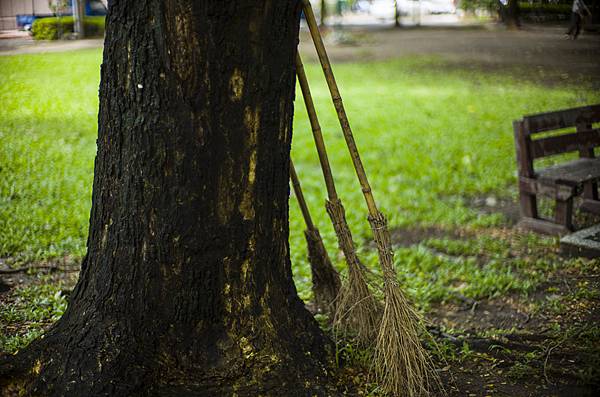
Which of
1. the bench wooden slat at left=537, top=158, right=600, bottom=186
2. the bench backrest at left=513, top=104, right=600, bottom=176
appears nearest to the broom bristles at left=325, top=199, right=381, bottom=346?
the bench wooden slat at left=537, top=158, right=600, bottom=186

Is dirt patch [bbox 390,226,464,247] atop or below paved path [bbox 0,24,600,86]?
below

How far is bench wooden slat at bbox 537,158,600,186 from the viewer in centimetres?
447

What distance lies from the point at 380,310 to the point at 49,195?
2270mm

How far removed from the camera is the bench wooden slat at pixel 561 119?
15.4 feet

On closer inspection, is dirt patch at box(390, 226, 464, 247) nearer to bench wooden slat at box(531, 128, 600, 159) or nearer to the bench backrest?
the bench backrest

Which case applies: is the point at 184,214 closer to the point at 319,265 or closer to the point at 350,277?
the point at 350,277

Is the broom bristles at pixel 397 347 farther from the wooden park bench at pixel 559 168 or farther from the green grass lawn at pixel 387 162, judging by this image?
the wooden park bench at pixel 559 168

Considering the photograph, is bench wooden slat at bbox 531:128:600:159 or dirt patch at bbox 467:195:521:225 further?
dirt patch at bbox 467:195:521:225

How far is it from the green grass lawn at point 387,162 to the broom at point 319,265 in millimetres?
629

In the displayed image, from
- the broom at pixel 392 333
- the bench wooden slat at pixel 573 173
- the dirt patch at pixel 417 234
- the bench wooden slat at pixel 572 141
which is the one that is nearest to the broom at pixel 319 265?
the broom at pixel 392 333

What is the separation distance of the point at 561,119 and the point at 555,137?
147 millimetres

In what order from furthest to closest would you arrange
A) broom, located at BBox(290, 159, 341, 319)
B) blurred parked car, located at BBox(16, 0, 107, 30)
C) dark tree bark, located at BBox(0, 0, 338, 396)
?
blurred parked car, located at BBox(16, 0, 107, 30), broom, located at BBox(290, 159, 341, 319), dark tree bark, located at BBox(0, 0, 338, 396)

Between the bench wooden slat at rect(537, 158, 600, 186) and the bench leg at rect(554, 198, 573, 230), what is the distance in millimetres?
165

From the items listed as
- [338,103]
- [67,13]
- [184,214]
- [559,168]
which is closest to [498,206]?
[559,168]
